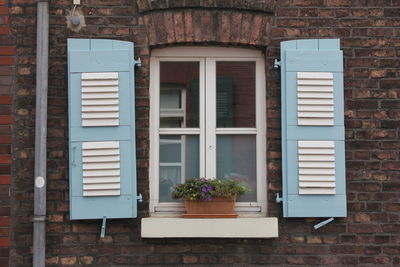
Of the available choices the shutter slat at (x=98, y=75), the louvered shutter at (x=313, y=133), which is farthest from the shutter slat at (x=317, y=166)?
the shutter slat at (x=98, y=75)

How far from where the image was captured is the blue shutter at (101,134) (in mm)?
5461

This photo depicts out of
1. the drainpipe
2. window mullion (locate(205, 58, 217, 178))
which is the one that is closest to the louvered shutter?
window mullion (locate(205, 58, 217, 178))

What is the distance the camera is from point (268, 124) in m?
5.69

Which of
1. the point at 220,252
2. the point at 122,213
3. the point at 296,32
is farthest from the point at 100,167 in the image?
the point at 296,32

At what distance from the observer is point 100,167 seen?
5473 mm

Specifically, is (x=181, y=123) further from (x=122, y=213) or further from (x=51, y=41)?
→ (x=51, y=41)

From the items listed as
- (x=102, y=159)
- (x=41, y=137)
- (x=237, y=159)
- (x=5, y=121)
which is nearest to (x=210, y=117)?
(x=237, y=159)

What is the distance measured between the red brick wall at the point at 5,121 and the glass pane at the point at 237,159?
1829mm

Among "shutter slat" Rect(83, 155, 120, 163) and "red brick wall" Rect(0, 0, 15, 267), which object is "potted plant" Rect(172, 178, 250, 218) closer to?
"shutter slat" Rect(83, 155, 120, 163)

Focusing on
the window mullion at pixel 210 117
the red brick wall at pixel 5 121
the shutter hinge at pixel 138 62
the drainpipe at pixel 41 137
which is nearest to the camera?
the drainpipe at pixel 41 137

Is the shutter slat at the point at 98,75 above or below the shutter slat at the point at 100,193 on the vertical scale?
above

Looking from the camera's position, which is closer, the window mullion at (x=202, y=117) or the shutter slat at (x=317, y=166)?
the shutter slat at (x=317, y=166)

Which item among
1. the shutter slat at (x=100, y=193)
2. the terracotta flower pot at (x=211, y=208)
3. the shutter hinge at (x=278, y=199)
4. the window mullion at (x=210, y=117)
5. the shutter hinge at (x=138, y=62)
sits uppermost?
the shutter hinge at (x=138, y=62)

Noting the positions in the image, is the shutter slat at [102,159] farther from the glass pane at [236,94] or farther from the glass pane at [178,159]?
the glass pane at [236,94]
